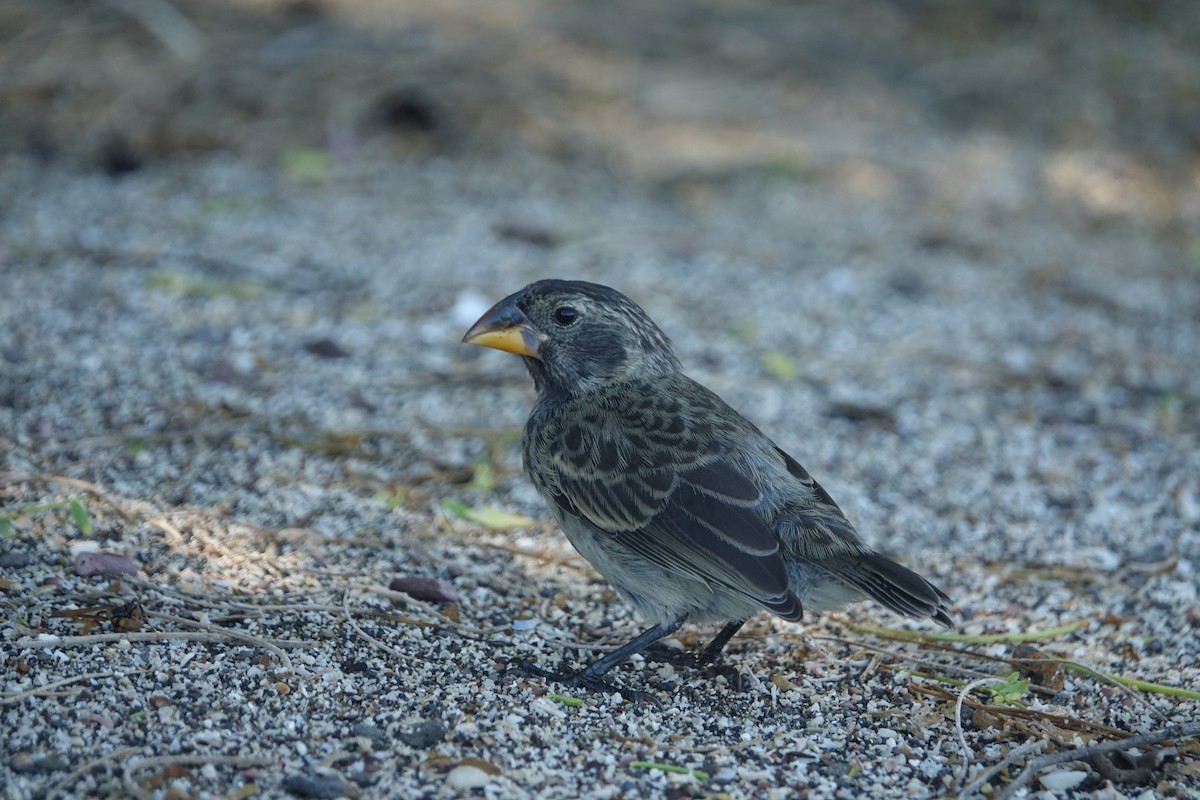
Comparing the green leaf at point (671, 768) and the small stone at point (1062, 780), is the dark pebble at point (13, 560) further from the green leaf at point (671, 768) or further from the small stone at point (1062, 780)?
the small stone at point (1062, 780)

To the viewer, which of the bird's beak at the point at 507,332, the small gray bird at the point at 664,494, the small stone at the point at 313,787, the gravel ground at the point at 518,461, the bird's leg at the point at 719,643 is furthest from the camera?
the bird's beak at the point at 507,332

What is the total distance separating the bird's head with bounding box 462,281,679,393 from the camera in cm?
397

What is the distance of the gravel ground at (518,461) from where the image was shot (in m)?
2.97

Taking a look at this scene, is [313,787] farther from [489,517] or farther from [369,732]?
[489,517]

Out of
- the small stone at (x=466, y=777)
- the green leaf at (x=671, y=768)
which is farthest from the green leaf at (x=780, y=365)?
the small stone at (x=466, y=777)

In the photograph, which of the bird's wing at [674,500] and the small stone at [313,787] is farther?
the bird's wing at [674,500]

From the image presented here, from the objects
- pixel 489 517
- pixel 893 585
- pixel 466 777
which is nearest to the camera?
pixel 466 777

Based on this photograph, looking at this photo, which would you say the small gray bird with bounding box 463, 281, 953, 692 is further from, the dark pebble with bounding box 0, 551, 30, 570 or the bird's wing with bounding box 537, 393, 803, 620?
the dark pebble with bounding box 0, 551, 30, 570

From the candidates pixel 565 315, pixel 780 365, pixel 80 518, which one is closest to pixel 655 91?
pixel 780 365

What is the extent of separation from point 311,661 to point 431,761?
0.52m

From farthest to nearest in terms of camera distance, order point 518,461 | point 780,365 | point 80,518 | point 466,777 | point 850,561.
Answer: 1. point 780,365
2. point 518,461
3. point 80,518
4. point 850,561
5. point 466,777

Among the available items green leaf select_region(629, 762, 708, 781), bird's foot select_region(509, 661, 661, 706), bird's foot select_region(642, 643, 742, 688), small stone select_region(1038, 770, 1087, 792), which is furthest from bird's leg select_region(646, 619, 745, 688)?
small stone select_region(1038, 770, 1087, 792)

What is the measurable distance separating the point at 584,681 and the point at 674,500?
53 centimetres

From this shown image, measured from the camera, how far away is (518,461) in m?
4.79
